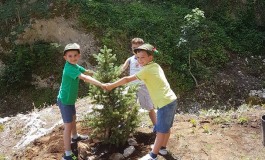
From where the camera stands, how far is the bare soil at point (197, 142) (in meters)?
5.48

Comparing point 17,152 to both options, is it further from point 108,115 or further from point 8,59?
point 8,59

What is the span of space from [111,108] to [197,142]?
1.69 metres

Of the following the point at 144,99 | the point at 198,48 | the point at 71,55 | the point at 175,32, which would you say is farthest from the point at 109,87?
the point at 175,32

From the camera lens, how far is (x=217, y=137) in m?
5.98

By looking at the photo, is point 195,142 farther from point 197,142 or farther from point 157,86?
point 157,86

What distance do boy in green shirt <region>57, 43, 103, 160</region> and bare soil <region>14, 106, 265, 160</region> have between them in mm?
309

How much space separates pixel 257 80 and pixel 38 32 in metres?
9.91

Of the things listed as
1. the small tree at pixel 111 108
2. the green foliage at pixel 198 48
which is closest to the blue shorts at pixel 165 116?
the small tree at pixel 111 108

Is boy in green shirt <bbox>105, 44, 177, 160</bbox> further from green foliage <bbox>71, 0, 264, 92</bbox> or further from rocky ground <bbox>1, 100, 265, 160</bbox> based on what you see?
green foliage <bbox>71, 0, 264, 92</bbox>

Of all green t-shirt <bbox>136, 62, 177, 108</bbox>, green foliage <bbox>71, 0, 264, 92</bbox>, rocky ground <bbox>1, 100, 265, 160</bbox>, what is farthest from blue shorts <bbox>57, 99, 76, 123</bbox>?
green foliage <bbox>71, 0, 264, 92</bbox>

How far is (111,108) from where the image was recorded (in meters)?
5.10

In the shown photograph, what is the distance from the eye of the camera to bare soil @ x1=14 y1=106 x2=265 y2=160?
548 centimetres

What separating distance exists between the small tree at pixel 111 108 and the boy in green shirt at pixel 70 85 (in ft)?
0.85

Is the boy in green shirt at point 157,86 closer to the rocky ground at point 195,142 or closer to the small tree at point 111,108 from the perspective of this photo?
the small tree at point 111,108
